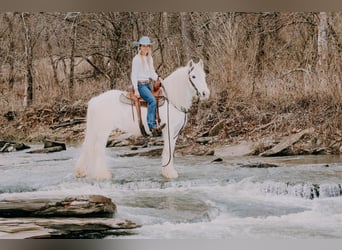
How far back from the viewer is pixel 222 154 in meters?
3.51

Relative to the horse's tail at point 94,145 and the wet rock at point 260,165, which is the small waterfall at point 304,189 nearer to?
the wet rock at point 260,165

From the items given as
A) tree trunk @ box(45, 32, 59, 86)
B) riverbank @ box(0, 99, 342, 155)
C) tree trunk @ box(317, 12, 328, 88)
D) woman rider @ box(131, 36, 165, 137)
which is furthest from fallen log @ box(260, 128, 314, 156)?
tree trunk @ box(45, 32, 59, 86)

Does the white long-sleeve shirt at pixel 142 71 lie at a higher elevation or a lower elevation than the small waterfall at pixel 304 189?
higher

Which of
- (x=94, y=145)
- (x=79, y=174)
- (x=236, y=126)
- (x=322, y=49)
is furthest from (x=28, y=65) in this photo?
(x=322, y=49)

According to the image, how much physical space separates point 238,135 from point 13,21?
1.70 metres

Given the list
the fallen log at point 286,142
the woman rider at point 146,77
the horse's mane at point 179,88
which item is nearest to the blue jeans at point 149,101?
the woman rider at point 146,77

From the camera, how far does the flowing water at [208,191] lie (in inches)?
132

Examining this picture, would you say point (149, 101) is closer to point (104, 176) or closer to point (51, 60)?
point (104, 176)

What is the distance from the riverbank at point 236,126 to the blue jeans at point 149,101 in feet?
0.74

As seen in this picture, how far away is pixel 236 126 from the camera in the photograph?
352 centimetres

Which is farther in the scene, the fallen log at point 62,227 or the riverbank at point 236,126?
the riverbank at point 236,126

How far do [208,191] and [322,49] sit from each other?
1223mm

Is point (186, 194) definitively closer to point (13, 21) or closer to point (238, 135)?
point (238, 135)

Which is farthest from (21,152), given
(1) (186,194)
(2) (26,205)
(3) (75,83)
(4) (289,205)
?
(4) (289,205)
